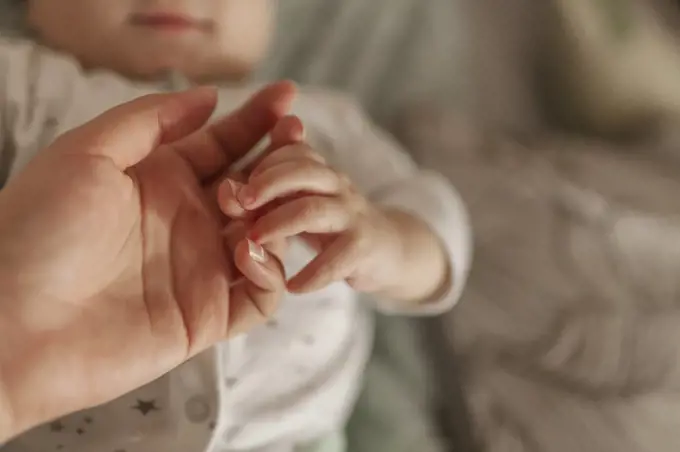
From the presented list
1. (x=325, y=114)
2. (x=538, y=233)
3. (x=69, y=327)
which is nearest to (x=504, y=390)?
(x=538, y=233)

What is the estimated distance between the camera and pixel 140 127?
1.88ft

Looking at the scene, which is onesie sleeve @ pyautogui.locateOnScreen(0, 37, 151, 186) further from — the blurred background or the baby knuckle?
the baby knuckle

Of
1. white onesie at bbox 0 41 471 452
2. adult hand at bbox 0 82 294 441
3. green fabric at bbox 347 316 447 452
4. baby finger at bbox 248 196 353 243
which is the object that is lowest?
green fabric at bbox 347 316 447 452

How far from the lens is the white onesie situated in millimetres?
652

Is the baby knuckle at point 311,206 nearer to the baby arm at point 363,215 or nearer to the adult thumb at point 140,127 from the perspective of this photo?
the baby arm at point 363,215

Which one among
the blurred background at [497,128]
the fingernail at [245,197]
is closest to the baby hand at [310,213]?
the fingernail at [245,197]

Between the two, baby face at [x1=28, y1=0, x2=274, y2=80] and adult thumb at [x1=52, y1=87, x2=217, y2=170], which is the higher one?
adult thumb at [x1=52, y1=87, x2=217, y2=170]

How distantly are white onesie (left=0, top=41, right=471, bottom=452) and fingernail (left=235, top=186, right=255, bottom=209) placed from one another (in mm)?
163

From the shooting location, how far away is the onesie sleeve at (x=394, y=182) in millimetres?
787

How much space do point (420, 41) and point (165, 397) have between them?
610 millimetres

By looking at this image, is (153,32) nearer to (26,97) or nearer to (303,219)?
(26,97)

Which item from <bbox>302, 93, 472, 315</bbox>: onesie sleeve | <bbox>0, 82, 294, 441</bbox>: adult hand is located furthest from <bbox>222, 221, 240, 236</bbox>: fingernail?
<bbox>302, 93, 472, 315</bbox>: onesie sleeve

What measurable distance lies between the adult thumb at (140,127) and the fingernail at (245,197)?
84mm

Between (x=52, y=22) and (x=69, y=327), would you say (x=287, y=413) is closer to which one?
(x=69, y=327)
